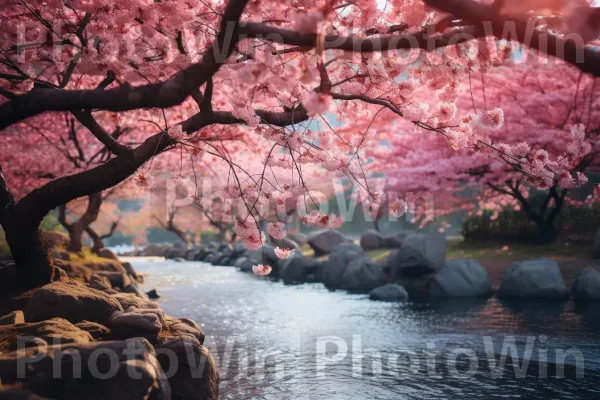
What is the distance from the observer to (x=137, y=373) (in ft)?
13.3

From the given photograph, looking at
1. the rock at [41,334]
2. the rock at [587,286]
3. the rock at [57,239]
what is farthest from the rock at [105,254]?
the rock at [587,286]

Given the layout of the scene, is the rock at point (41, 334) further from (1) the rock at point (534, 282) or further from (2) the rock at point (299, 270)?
(2) the rock at point (299, 270)

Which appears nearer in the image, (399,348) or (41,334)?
(41,334)

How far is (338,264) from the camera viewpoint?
17.6m

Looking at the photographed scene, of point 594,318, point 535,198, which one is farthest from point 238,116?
point 535,198

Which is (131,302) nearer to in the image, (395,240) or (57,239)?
(57,239)

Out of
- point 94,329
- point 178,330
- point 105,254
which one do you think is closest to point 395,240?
point 105,254

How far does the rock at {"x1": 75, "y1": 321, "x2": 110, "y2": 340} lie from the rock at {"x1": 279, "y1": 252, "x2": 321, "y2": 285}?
1405 cm

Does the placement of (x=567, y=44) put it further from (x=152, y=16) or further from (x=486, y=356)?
(x=486, y=356)

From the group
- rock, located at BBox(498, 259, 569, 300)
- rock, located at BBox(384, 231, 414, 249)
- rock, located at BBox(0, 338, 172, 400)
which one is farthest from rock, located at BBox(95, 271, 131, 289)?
rock, located at BBox(384, 231, 414, 249)

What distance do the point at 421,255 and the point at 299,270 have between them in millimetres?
5861

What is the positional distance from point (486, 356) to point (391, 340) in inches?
72.6

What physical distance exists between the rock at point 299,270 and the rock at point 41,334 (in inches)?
578

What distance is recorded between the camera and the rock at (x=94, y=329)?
531 cm
